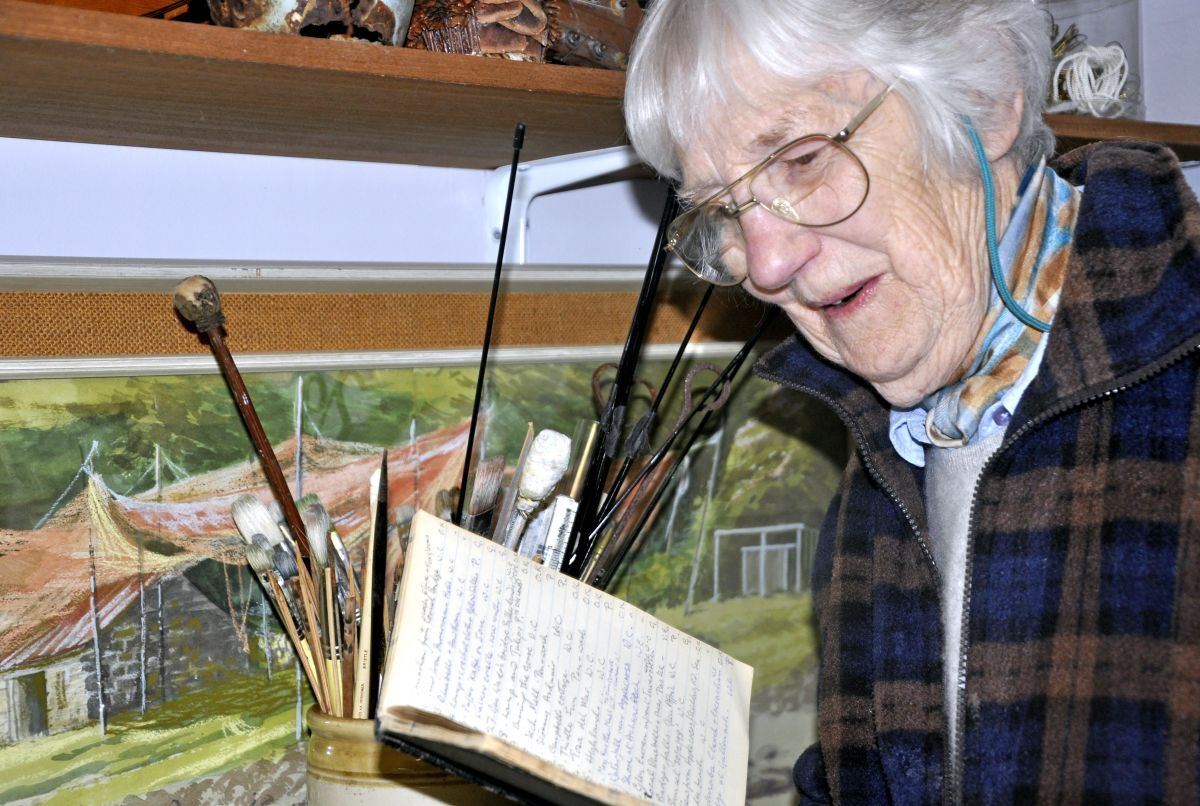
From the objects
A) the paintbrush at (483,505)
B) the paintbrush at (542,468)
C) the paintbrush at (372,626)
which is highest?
the paintbrush at (542,468)

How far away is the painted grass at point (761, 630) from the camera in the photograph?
1403 millimetres

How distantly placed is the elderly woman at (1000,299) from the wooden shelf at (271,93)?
118 mm

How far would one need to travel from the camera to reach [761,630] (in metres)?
1.46

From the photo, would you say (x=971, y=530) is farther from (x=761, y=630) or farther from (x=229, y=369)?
(x=229, y=369)

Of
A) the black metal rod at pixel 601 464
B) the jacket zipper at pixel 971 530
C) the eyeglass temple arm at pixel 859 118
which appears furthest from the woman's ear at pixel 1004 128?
the black metal rod at pixel 601 464

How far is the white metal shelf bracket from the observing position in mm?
1189

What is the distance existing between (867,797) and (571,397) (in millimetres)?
527

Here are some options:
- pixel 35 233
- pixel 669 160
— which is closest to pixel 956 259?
pixel 669 160

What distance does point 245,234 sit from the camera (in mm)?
1157

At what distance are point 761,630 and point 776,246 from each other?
2.16 ft

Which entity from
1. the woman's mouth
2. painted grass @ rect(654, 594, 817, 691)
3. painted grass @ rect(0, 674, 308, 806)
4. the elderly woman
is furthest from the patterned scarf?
painted grass @ rect(0, 674, 308, 806)

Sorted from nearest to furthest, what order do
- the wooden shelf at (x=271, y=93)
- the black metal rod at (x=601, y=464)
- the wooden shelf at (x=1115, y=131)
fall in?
the wooden shelf at (x=271, y=93)
the black metal rod at (x=601, y=464)
the wooden shelf at (x=1115, y=131)

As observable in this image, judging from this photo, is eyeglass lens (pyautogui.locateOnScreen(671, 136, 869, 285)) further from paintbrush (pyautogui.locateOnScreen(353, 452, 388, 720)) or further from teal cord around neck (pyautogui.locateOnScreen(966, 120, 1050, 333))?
paintbrush (pyautogui.locateOnScreen(353, 452, 388, 720))

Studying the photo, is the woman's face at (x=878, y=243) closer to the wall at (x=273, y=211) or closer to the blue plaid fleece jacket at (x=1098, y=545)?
the blue plaid fleece jacket at (x=1098, y=545)
